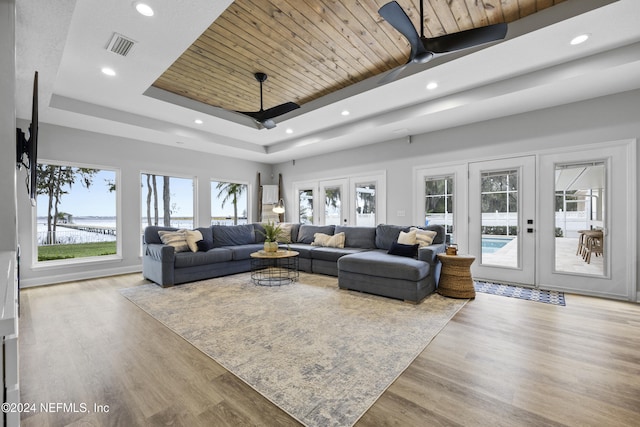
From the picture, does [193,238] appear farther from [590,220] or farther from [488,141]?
[590,220]

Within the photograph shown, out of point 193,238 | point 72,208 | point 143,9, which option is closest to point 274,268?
point 193,238

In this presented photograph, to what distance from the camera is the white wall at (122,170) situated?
4.51m

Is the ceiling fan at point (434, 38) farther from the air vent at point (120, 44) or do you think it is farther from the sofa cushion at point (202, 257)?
the sofa cushion at point (202, 257)

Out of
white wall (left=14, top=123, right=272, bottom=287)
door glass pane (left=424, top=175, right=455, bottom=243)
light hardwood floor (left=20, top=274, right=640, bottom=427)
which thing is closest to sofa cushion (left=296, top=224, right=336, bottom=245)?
door glass pane (left=424, top=175, right=455, bottom=243)

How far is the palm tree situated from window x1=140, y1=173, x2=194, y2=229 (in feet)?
2.91

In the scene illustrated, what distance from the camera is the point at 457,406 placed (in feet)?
5.58

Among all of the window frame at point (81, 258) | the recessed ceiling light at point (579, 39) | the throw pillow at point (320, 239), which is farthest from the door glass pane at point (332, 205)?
the recessed ceiling light at point (579, 39)

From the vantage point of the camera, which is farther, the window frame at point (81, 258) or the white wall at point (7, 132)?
the window frame at point (81, 258)

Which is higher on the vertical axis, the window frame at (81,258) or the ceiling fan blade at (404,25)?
the ceiling fan blade at (404,25)

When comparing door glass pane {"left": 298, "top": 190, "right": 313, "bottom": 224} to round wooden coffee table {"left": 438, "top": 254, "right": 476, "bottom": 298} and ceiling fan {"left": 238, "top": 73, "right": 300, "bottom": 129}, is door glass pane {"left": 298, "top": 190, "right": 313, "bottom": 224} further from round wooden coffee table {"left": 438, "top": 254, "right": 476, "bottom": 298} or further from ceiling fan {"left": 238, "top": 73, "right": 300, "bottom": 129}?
round wooden coffee table {"left": 438, "top": 254, "right": 476, "bottom": 298}

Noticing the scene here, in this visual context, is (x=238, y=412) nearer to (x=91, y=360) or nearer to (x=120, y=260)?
(x=91, y=360)

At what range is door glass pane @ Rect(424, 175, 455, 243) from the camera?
5176 millimetres

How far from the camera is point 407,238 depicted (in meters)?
4.36

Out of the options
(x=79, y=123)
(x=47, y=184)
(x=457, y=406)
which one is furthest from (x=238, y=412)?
(x=47, y=184)
